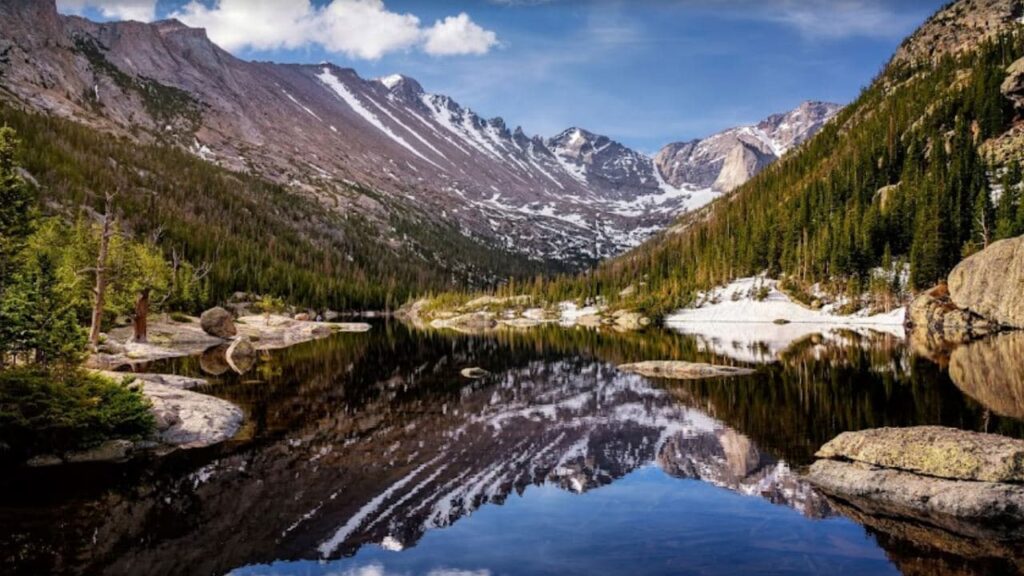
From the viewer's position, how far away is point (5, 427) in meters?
18.8

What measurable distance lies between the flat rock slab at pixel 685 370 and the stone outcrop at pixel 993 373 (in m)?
12.4

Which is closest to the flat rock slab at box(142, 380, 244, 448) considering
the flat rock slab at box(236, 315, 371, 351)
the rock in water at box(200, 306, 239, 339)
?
the flat rock slab at box(236, 315, 371, 351)

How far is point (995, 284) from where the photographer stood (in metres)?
71.9

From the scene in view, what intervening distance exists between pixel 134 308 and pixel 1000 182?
138117 mm

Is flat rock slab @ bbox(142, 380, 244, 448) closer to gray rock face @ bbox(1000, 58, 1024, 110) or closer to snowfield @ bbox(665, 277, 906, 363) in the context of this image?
snowfield @ bbox(665, 277, 906, 363)

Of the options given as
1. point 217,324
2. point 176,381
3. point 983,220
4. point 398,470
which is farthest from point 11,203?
point 983,220

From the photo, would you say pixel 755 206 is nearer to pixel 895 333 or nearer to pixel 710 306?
pixel 710 306

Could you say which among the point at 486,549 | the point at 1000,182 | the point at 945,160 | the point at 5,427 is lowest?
the point at 486,549

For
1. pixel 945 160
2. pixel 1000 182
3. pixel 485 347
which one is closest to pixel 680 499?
pixel 485 347

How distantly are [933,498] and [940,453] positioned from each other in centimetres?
176

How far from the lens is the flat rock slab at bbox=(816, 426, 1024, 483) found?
1516cm

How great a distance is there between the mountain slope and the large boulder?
866 inches

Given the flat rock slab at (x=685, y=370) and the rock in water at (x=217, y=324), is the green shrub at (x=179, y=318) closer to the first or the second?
the rock in water at (x=217, y=324)

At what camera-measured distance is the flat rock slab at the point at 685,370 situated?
135 ft
